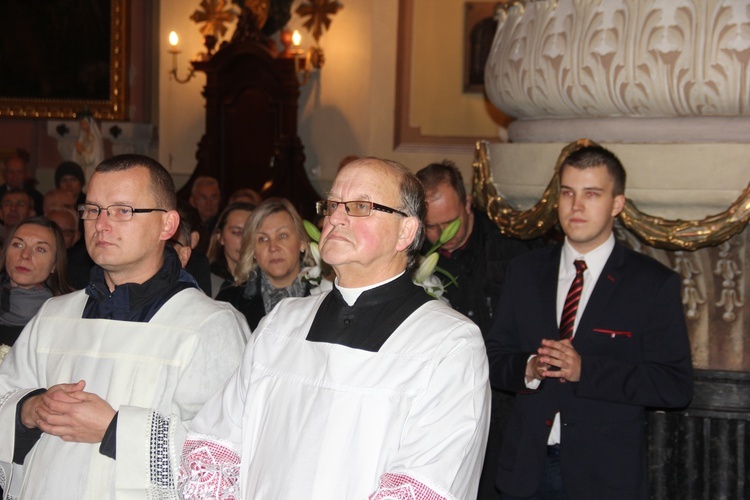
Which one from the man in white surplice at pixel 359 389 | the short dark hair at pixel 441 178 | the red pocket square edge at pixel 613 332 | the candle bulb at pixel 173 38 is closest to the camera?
the man in white surplice at pixel 359 389

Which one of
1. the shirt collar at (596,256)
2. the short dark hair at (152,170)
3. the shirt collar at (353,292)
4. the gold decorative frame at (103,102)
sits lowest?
the shirt collar at (353,292)

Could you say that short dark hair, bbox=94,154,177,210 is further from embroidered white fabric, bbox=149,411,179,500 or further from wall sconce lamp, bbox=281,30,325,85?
wall sconce lamp, bbox=281,30,325,85

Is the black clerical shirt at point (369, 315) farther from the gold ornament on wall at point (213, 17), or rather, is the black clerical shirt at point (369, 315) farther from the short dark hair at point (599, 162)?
the gold ornament on wall at point (213, 17)

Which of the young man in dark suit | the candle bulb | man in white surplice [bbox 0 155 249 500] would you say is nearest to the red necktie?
the young man in dark suit

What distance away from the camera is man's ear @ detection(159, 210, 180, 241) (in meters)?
3.05

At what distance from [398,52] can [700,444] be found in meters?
7.98

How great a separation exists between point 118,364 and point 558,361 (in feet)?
4.46

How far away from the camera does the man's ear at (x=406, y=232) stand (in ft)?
8.80

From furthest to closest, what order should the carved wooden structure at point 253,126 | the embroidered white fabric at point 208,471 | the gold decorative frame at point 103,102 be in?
the gold decorative frame at point 103,102 < the carved wooden structure at point 253,126 < the embroidered white fabric at point 208,471

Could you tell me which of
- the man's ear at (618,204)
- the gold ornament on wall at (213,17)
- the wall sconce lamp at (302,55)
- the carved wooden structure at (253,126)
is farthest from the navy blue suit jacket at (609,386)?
the gold ornament on wall at (213,17)

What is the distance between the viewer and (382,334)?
8.48 ft

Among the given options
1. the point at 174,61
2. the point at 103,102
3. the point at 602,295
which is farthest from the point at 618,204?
the point at 103,102

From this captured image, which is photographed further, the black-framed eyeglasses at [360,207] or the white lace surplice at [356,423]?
the black-framed eyeglasses at [360,207]

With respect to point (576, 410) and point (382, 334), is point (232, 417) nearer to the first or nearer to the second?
point (382, 334)
